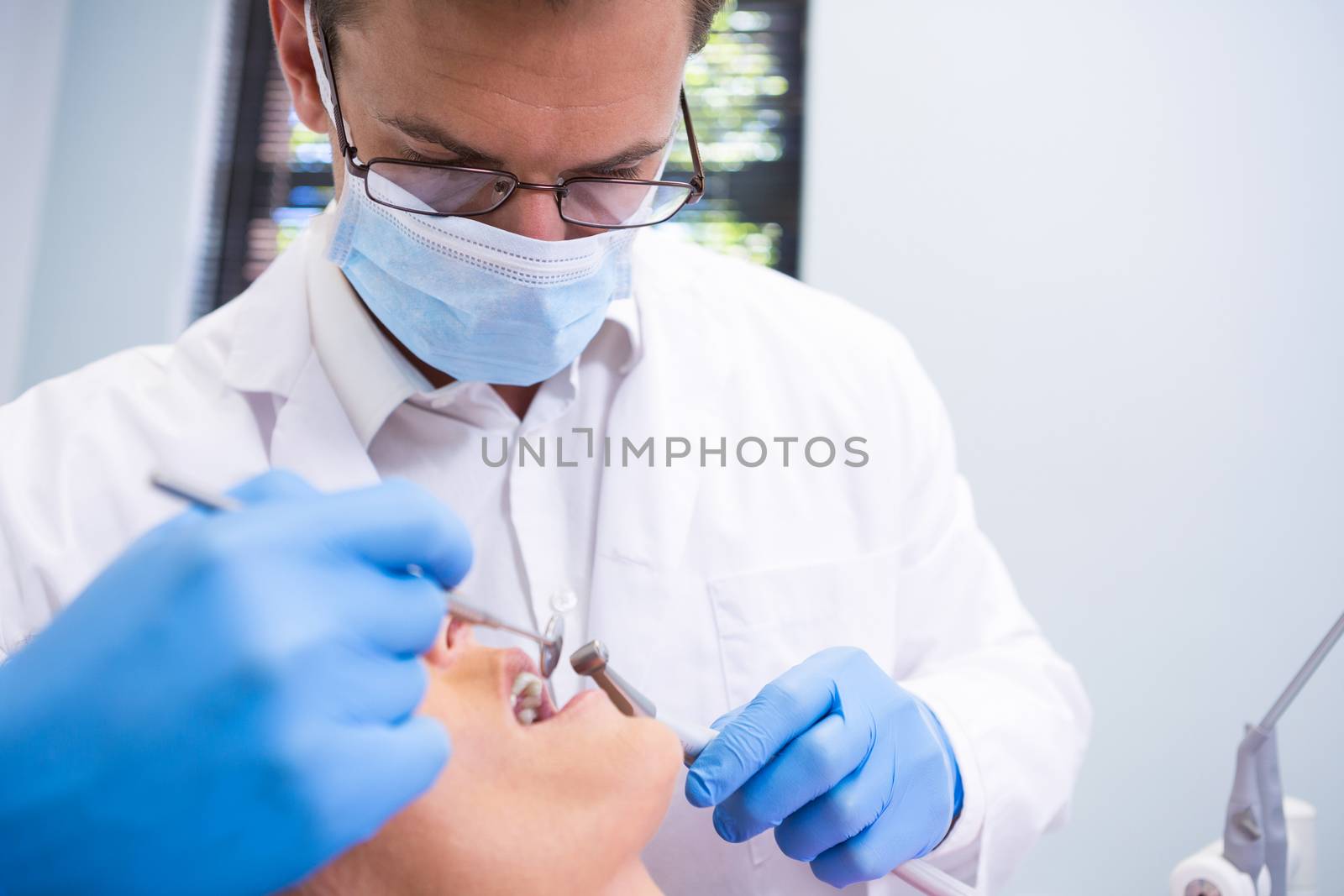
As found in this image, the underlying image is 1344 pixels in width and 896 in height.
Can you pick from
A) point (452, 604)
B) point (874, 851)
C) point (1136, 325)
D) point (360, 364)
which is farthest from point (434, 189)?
point (1136, 325)

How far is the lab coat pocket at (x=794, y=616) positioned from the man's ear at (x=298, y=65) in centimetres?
77

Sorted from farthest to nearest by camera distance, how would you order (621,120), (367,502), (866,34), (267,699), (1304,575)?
(866,34) < (1304,575) < (621,120) < (367,502) < (267,699)

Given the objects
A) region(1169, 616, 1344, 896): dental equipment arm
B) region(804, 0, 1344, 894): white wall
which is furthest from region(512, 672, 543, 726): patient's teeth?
region(804, 0, 1344, 894): white wall

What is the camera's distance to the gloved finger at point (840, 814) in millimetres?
1000

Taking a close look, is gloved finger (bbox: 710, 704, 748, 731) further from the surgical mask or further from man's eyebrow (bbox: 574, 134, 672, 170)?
man's eyebrow (bbox: 574, 134, 672, 170)

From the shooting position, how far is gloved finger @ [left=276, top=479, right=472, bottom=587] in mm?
673

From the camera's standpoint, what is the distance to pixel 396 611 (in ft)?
2.27

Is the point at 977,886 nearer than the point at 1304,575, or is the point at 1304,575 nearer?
the point at 977,886

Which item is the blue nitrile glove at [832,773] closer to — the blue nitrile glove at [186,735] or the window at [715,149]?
the blue nitrile glove at [186,735]

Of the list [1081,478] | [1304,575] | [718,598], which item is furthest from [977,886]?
[1304,575]

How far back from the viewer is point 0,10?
2465mm

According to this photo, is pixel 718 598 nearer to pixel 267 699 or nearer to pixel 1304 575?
pixel 267 699

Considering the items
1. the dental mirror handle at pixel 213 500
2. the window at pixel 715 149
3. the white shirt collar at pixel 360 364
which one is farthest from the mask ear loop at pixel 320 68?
the window at pixel 715 149

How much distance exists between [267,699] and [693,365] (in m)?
0.85
